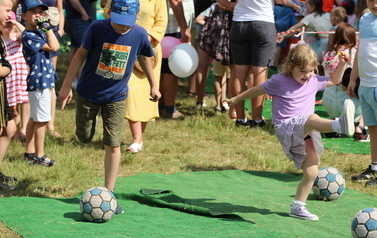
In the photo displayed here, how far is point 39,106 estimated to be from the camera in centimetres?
709

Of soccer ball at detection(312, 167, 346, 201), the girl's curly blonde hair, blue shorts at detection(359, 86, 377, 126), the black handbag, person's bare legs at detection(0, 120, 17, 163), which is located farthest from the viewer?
the black handbag

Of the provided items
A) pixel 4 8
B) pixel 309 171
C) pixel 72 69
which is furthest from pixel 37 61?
pixel 309 171

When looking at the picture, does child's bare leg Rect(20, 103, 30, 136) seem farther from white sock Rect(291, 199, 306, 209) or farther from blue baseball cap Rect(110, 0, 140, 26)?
white sock Rect(291, 199, 306, 209)

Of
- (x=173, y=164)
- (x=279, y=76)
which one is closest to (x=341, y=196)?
(x=279, y=76)

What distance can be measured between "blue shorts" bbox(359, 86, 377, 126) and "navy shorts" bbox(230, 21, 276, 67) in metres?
2.46

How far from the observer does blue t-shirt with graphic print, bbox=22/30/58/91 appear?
6.96 m

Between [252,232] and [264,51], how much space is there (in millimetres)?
4544

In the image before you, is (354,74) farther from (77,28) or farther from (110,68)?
(77,28)

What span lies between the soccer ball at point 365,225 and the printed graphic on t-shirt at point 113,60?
2.41 metres

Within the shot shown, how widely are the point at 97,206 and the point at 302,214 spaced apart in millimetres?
1760

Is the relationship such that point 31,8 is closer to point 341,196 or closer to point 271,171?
point 271,171

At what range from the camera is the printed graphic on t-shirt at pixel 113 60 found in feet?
18.5

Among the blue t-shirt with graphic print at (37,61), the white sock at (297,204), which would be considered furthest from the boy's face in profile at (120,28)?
the white sock at (297,204)

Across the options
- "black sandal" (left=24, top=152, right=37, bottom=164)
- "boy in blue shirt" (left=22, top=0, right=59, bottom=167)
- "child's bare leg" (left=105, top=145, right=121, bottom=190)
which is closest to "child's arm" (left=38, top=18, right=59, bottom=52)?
"boy in blue shirt" (left=22, top=0, right=59, bottom=167)
